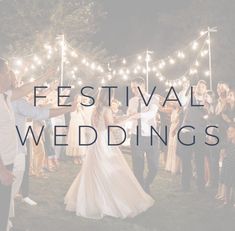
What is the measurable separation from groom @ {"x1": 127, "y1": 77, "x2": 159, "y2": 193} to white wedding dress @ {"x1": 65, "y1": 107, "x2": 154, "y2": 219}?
3.37 feet

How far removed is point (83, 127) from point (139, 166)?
432 cm

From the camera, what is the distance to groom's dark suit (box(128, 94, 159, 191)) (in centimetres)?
853

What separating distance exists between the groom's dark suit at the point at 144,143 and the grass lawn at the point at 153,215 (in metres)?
0.45

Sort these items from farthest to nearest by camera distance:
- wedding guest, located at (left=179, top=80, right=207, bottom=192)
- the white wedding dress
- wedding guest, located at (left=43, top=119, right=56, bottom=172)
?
wedding guest, located at (left=43, top=119, right=56, bottom=172)
wedding guest, located at (left=179, top=80, right=207, bottom=192)
the white wedding dress

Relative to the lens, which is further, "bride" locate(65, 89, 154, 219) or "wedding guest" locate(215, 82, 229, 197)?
"wedding guest" locate(215, 82, 229, 197)

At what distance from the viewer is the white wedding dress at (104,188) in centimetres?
715

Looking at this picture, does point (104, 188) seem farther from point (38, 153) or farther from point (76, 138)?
point (76, 138)

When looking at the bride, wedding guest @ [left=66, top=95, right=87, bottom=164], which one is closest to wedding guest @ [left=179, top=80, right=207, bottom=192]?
the bride

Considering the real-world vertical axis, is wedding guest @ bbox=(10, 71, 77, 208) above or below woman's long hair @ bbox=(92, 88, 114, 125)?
below

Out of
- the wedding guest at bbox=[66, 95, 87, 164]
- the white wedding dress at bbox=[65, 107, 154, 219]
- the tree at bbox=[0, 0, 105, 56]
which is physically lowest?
the white wedding dress at bbox=[65, 107, 154, 219]

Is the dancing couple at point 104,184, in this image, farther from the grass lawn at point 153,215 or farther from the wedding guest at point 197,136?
the wedding guest at point 197,136

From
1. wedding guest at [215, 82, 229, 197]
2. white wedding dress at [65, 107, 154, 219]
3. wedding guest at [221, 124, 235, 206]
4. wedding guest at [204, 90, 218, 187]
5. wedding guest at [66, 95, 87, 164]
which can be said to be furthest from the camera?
wedding guest at [66, 95, 87, 164]

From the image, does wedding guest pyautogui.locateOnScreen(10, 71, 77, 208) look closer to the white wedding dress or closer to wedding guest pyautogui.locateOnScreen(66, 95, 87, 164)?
the white wedding dress

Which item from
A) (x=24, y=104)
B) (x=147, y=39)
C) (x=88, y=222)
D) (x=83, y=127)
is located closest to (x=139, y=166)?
(x=88, y=222)
